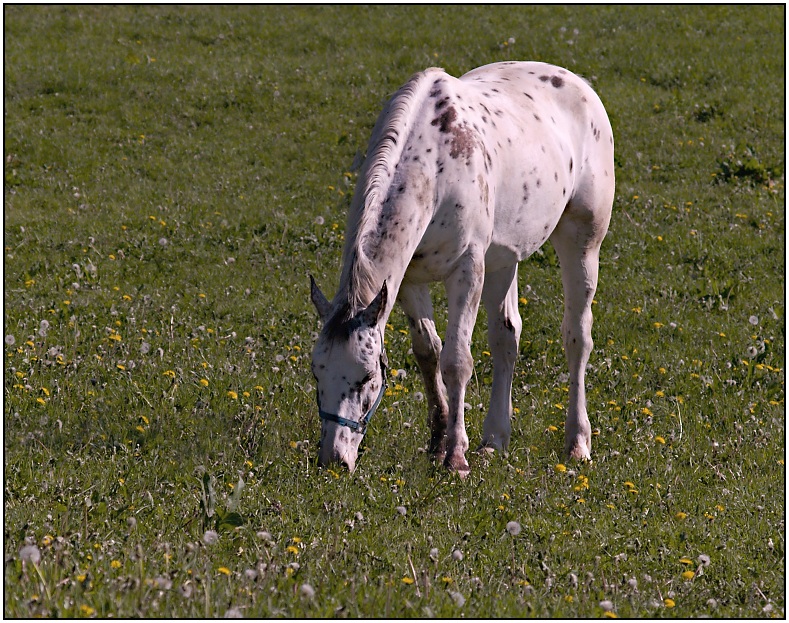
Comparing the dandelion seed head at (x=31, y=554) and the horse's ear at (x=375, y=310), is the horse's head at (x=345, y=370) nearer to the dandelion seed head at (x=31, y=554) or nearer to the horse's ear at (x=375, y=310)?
the horse's ear at (x=375, y=310)

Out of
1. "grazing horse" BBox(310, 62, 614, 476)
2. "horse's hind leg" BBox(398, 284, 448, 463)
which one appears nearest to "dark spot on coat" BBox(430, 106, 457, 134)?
"grazing horse" BBox(310, 62, 614, 476)

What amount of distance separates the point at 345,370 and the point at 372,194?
3.47 ft

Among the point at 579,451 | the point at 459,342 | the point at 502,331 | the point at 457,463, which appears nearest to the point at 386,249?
the point at 459,342

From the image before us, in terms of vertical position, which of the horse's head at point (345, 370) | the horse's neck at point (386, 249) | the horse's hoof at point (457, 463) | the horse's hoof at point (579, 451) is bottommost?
the horse's hoof at point (579, 451)

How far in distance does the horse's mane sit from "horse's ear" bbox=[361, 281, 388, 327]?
79mm

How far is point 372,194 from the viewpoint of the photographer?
595cm

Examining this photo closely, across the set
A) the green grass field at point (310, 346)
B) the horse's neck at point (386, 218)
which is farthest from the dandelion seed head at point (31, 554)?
the horse's neck at point (386, 218)

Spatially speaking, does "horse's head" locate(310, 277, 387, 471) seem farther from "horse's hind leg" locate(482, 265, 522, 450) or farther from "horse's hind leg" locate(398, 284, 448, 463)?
"horse's hind leg" locate(482, 265, 522, 450)

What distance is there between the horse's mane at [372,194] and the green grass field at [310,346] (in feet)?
1.91

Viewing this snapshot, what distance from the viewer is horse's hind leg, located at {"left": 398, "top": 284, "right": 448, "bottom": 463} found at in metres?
6.99

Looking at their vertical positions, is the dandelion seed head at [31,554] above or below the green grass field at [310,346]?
above

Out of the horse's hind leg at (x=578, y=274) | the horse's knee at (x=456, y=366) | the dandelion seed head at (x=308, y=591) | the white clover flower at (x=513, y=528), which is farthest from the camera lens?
the horse's hind leg at (x=578, y=274)

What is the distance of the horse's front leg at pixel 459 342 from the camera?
6.52 metres

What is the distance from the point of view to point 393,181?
6.11 m
